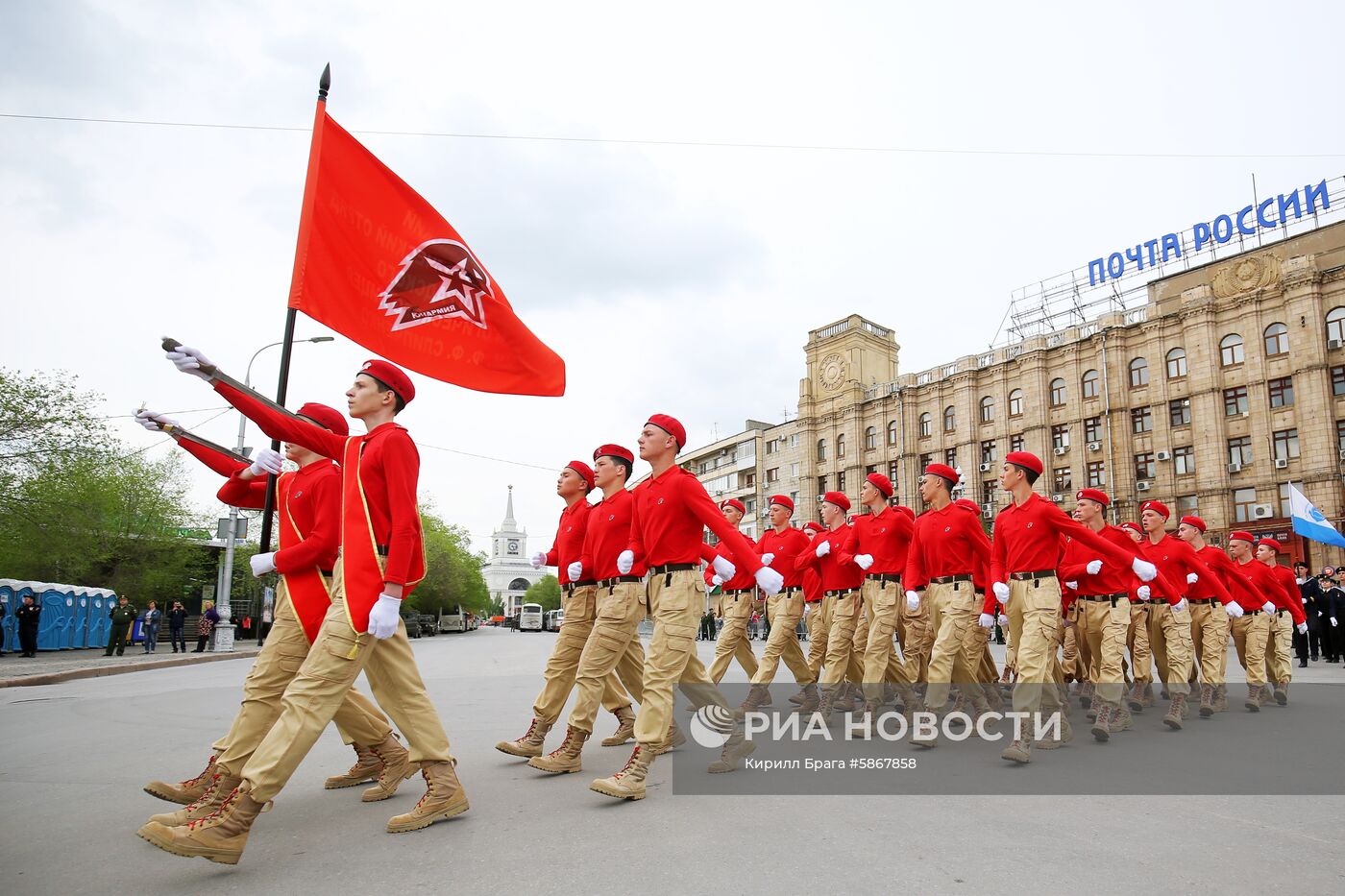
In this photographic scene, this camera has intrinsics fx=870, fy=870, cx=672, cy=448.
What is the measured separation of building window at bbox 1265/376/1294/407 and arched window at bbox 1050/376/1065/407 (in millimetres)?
9107

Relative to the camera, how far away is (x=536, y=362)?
6.99 m

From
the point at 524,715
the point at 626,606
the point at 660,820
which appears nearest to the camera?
the point at 660,820

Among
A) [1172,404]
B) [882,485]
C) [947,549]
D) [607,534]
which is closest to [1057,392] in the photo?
[1172,404]

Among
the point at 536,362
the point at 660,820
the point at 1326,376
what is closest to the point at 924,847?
the point at 660,820

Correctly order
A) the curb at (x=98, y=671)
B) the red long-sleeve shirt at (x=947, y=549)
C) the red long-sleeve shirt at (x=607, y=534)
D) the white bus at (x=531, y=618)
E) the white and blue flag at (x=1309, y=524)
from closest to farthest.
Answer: the red long-sleeve shirt at (x=607, y=534), the red long-sleeve shirt at (x=947, y=549), the curb at (x=98, y=671), the white and blue flag at (x=1309, y=524), the white bus at (x=531, y=618)

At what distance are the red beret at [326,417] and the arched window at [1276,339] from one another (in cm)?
4044

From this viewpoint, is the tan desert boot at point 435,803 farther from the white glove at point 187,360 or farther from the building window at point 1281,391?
the building window at point 1281,391

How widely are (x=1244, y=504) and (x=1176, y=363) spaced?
23.0ft

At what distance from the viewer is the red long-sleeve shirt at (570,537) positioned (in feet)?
24.0

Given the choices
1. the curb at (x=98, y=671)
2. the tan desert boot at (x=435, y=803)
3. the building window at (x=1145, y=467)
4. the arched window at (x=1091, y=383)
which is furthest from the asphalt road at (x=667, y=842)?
the arched window at (x=1091, y=383)

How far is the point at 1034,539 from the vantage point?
23.3 feet

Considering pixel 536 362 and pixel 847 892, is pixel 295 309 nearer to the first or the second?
pixel 536 362

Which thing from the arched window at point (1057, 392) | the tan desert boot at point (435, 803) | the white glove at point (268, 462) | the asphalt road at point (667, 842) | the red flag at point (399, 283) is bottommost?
the asphalt road at point (667, 842)

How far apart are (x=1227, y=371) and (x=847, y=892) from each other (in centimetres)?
4127
